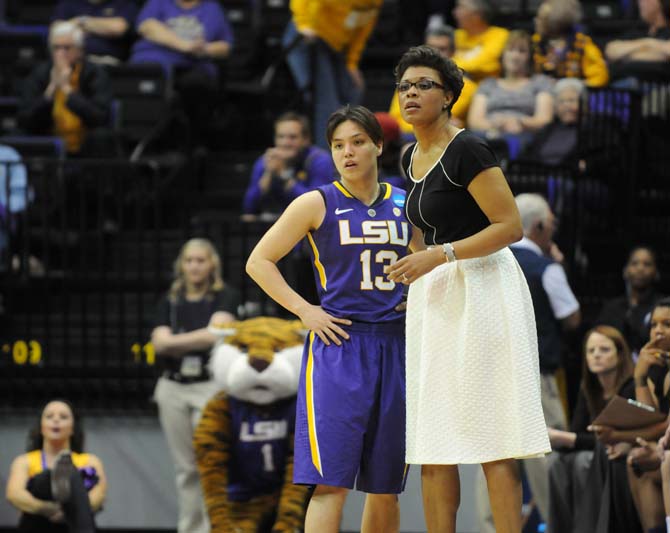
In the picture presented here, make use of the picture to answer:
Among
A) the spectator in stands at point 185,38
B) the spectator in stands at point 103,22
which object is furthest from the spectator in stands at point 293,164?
the spectator in stands at point 103,22

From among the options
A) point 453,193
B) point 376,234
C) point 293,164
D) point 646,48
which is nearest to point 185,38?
point 293,164

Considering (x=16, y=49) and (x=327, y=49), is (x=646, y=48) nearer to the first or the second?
(x=327, y=49)

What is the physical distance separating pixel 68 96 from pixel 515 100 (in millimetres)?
2972

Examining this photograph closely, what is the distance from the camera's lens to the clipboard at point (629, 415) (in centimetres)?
620

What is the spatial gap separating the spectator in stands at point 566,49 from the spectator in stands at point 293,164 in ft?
6.27

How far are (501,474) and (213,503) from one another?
2.89m

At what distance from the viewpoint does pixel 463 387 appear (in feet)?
15.8

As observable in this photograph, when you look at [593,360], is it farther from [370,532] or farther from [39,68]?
[39,68]

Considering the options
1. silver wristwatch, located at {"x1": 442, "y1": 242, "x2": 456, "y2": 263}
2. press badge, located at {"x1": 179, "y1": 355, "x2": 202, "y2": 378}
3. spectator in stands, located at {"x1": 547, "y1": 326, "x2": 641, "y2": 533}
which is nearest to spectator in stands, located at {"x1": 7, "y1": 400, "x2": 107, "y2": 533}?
press badge, located at {"x1": 179, "y1": 355, "x2": 202, "y2": 378}

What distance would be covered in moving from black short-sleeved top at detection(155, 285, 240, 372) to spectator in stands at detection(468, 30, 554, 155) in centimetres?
202

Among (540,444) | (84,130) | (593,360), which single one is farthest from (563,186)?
(540,444)

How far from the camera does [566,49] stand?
9891 millimetres

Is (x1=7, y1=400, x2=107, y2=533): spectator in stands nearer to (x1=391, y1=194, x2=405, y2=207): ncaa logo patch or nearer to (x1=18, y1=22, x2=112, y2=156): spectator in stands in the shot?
(x1=18, y1=22, x2=112, y2=156): spectator in stands

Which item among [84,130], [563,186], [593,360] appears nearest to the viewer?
[593,360]
